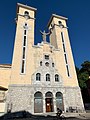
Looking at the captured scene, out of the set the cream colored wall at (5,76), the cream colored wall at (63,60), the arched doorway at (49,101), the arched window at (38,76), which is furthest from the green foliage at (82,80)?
the cream colored wall at (5,76)

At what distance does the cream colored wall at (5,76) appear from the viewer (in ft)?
74.9

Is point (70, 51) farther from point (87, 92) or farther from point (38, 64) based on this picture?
point (87, 92)

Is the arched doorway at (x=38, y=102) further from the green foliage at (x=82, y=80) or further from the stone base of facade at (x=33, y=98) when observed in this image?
the green foliage at (x=82, y=80)

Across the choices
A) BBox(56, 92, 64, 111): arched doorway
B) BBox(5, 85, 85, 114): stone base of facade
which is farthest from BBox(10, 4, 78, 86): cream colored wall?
BBox(56, 92, 64, 111): arched doorway

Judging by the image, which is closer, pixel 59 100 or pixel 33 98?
pixel 33 98

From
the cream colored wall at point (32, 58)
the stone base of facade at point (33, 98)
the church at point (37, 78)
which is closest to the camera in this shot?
the stone base of facade at point (33, 98)

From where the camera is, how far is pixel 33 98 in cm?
2155

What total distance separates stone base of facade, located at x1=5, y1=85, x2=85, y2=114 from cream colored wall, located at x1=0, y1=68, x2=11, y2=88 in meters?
2.31

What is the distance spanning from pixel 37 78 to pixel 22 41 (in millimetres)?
8367

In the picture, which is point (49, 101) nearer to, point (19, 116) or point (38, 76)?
point (38, 76)

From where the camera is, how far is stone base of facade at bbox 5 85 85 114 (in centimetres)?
2028

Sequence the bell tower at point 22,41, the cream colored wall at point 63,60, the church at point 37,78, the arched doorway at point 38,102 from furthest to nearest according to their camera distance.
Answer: the cream colored wall at point 63,60 → the bell tower at point 22,41 → the arched doorway at point 38,102 → the church at point 37,78

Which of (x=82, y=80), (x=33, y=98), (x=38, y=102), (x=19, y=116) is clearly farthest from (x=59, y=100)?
(x=82, y=80)

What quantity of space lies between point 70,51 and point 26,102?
14.8 meters
